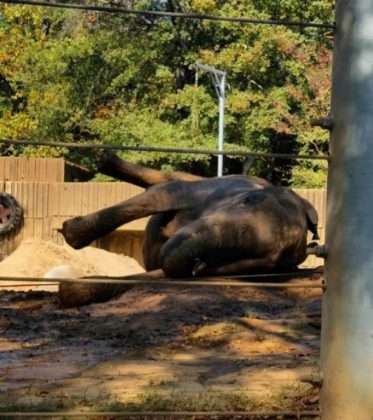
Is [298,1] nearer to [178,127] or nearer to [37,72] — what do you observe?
[178,127]

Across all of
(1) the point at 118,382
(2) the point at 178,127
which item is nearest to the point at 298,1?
(2) the point at 178,127

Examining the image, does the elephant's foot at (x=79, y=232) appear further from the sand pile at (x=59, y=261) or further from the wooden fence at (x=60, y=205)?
the wooden fence at (x=60, y=205)

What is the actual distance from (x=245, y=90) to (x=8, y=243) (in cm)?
1219

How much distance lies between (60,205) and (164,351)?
57.0ft

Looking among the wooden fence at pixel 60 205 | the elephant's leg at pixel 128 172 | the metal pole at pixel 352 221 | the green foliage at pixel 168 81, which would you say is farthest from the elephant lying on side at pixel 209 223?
the green foliage at pixel 168 81

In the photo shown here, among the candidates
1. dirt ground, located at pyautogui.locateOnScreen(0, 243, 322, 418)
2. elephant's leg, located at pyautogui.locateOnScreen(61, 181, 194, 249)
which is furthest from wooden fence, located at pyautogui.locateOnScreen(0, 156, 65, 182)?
dirt ground, located at pyautogui.locateOnScreen(0, 243, 322, 418)

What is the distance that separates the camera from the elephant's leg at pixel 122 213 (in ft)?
35.8

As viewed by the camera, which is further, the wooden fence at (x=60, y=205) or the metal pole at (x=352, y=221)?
the wooden fence at (x=60, y=205)

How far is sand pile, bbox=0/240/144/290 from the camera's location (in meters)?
20.8

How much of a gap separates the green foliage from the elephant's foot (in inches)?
732

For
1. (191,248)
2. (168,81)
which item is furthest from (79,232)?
(168,81)

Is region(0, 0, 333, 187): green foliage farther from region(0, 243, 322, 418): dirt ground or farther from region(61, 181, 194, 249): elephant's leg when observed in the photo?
region(0, 243, 322, 418): dirt ground

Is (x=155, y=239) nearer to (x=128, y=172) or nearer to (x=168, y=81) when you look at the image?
(x=128, y=172)

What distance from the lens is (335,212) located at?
3.08 metres
